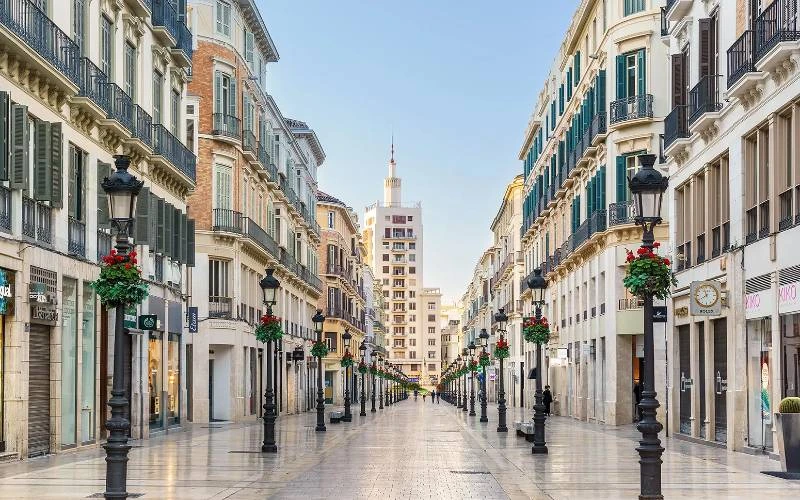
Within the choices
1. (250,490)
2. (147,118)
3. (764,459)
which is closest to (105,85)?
(147,118)

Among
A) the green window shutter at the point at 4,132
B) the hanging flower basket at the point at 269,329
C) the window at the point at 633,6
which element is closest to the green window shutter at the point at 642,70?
the window at the point at 633,6

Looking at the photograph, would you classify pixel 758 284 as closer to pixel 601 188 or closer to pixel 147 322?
pixel 147 322

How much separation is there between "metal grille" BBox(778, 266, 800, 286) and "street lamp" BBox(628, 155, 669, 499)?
8209 mm

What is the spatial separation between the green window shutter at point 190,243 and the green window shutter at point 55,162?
15.6 m

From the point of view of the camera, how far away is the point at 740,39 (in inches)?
1134

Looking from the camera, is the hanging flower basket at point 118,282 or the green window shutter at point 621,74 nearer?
the hanging flower basket at point 118,282

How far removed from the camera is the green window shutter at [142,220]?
37.1 metres

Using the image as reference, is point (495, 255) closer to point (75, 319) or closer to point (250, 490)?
point (75, 319)

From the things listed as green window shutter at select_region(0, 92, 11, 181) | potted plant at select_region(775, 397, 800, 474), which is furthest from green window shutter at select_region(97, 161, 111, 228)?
potted plant at select_region(775, 397, 800, 474)

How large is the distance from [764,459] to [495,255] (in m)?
99.5

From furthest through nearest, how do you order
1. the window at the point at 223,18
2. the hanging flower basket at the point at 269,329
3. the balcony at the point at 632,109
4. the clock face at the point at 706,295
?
the window at the point at 223,18
the balcony at the point at 632,109
the hanging flower basket at the point at 269,329
the clock face at the point at 706,295

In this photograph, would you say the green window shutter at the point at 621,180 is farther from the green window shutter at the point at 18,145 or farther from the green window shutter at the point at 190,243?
the green window shutter at the point at 18,145

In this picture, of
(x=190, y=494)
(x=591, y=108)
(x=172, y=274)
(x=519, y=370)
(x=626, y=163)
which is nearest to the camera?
(x=190, y=494)

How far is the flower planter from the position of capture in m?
22.0
